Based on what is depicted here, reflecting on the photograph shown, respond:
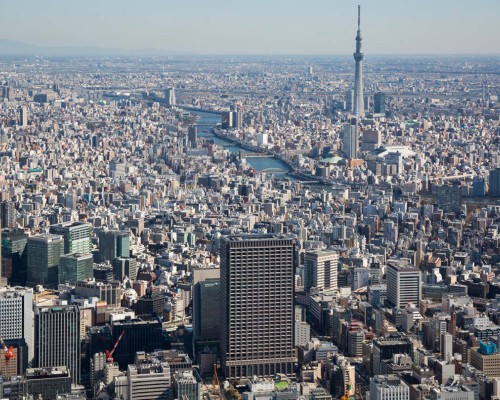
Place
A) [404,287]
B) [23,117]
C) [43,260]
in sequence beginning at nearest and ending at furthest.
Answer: [404,287] → [43,260] → [23,117]

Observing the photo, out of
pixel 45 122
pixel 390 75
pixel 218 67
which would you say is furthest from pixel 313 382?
pixel 218 67

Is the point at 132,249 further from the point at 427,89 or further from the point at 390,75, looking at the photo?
the point at 390,75

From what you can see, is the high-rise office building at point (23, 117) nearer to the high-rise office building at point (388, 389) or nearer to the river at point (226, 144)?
the river at point (226, 144)

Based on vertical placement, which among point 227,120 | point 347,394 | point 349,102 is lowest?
point 347,394

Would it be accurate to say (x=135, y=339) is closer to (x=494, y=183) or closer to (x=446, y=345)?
(x=446, y=345)

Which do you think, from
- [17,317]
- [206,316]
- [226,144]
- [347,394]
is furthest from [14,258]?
[226,144]

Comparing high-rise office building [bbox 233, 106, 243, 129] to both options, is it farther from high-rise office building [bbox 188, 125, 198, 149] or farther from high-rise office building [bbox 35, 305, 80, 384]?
high-rise office building [bbox 35, 305, 80, 384]
